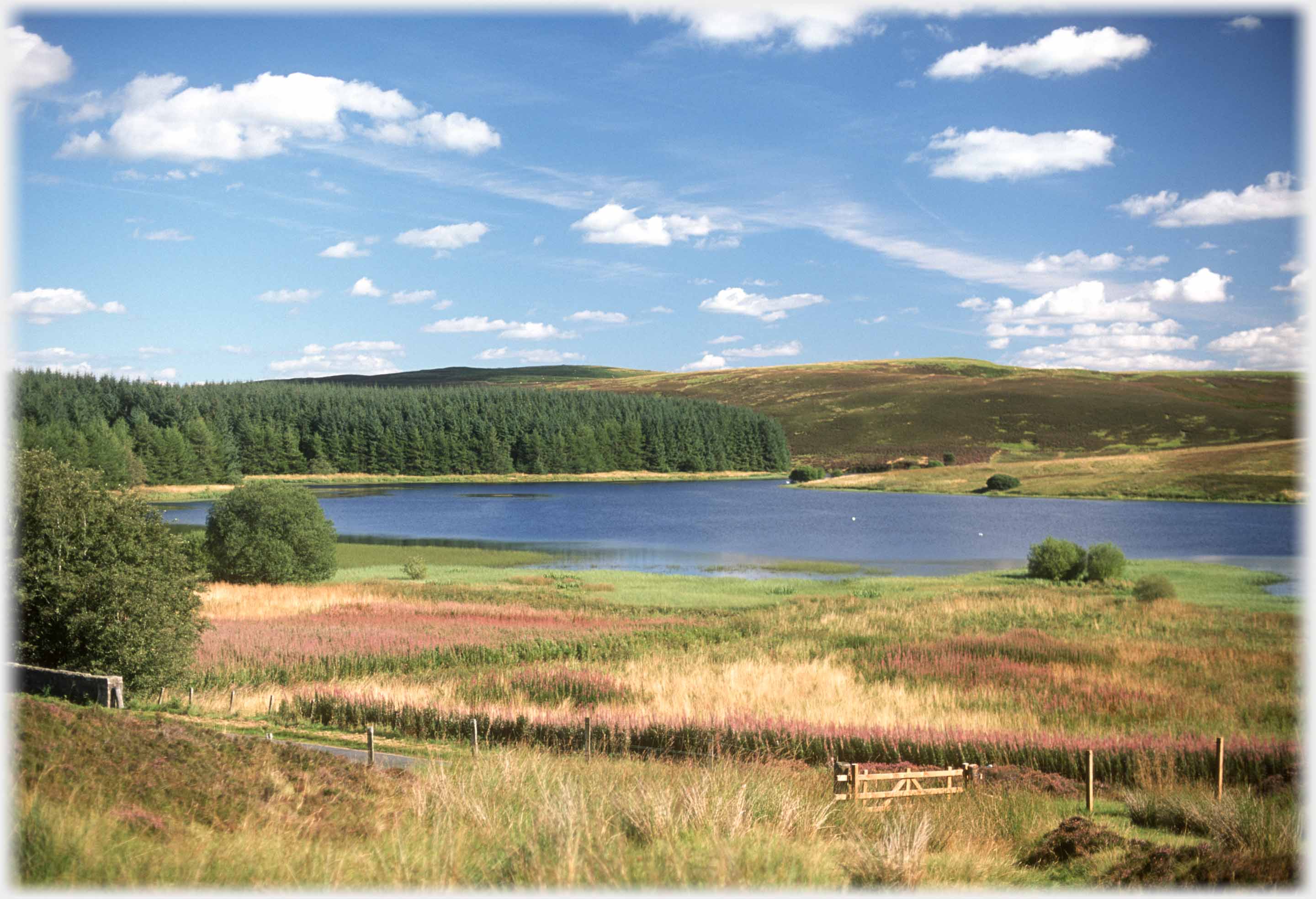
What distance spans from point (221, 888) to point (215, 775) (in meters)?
2.64

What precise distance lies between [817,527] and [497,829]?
206 feet

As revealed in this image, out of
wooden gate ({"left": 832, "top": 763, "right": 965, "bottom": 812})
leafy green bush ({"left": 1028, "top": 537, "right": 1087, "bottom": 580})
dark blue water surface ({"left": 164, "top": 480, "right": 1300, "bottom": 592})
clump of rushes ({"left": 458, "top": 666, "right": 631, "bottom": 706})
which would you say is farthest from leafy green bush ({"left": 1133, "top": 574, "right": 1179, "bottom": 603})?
wooden gate ({"left": 832, "top": 763, "right": 965, "bottom": 812})

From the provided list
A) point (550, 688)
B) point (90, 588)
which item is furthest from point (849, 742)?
point (90, 588)

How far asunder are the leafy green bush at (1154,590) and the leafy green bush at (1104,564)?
5.52 m

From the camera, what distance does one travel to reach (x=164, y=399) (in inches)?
4852

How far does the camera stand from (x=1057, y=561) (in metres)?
43.6

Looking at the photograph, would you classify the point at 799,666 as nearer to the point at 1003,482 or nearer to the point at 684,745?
the point at 684,745

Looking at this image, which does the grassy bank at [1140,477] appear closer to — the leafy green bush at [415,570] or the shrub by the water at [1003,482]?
the shrub by the water at [1003,482]

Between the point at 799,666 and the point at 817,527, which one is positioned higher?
the point at 799,666

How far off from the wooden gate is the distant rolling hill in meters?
103

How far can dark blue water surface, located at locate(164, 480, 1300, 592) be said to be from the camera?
176 ft

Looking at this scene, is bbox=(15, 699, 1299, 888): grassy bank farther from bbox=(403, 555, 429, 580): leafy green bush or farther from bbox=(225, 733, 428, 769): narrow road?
bbox=(403, 555, 429, 580): leafy green bush

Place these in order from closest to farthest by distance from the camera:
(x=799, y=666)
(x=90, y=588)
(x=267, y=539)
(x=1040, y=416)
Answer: (x=90, y=588) < (x=799, y=666) < (x=267, y=539) < (x=1040, y=416)

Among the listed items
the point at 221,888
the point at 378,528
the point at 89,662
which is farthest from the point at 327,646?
the point at 378,528
